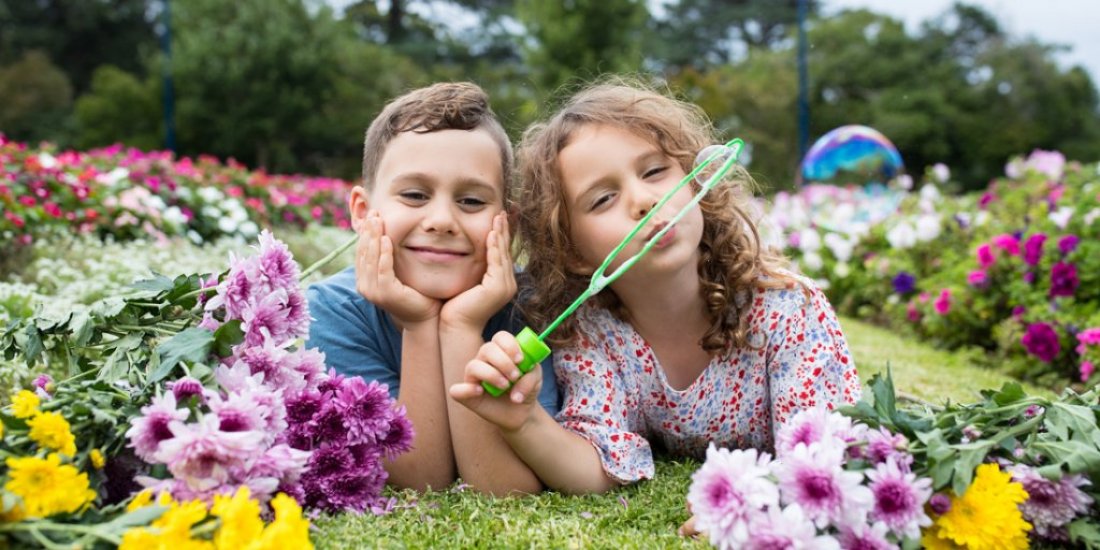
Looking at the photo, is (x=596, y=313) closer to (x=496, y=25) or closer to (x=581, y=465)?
(x=581, y=465)

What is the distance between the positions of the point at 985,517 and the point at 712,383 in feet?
2.96


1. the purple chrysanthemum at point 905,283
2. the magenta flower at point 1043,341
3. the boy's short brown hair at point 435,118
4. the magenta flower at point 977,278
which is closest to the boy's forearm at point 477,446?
the boy's short brown hair at point 435,118

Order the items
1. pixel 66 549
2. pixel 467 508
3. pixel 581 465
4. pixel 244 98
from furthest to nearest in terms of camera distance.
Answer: pixel 244 98 < pixel 581 465 < pixel 467 508 < pixel 66 549

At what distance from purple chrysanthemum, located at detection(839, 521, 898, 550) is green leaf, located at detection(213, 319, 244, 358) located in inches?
41.6

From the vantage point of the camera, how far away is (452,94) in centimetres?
233

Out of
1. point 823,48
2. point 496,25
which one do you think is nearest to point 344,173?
point 496,25

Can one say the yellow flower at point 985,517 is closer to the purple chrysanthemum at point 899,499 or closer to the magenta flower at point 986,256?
the purple chrysanthemum at point 899,499

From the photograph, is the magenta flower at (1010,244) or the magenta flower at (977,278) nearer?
the magenta flower at (1010,244)

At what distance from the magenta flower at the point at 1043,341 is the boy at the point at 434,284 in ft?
8.62

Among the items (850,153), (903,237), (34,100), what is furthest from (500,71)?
(903,237)

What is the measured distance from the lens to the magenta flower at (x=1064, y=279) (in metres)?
3.96

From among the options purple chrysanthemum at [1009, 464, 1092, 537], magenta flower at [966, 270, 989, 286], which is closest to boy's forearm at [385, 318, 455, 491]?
purple chrysanthemum at [1009, 464, 1092, 537]

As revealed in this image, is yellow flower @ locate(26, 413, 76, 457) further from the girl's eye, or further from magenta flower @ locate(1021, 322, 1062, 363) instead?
magenta flower @ locate(1021, 322, 1062, 363)

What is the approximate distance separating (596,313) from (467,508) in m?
0.65
